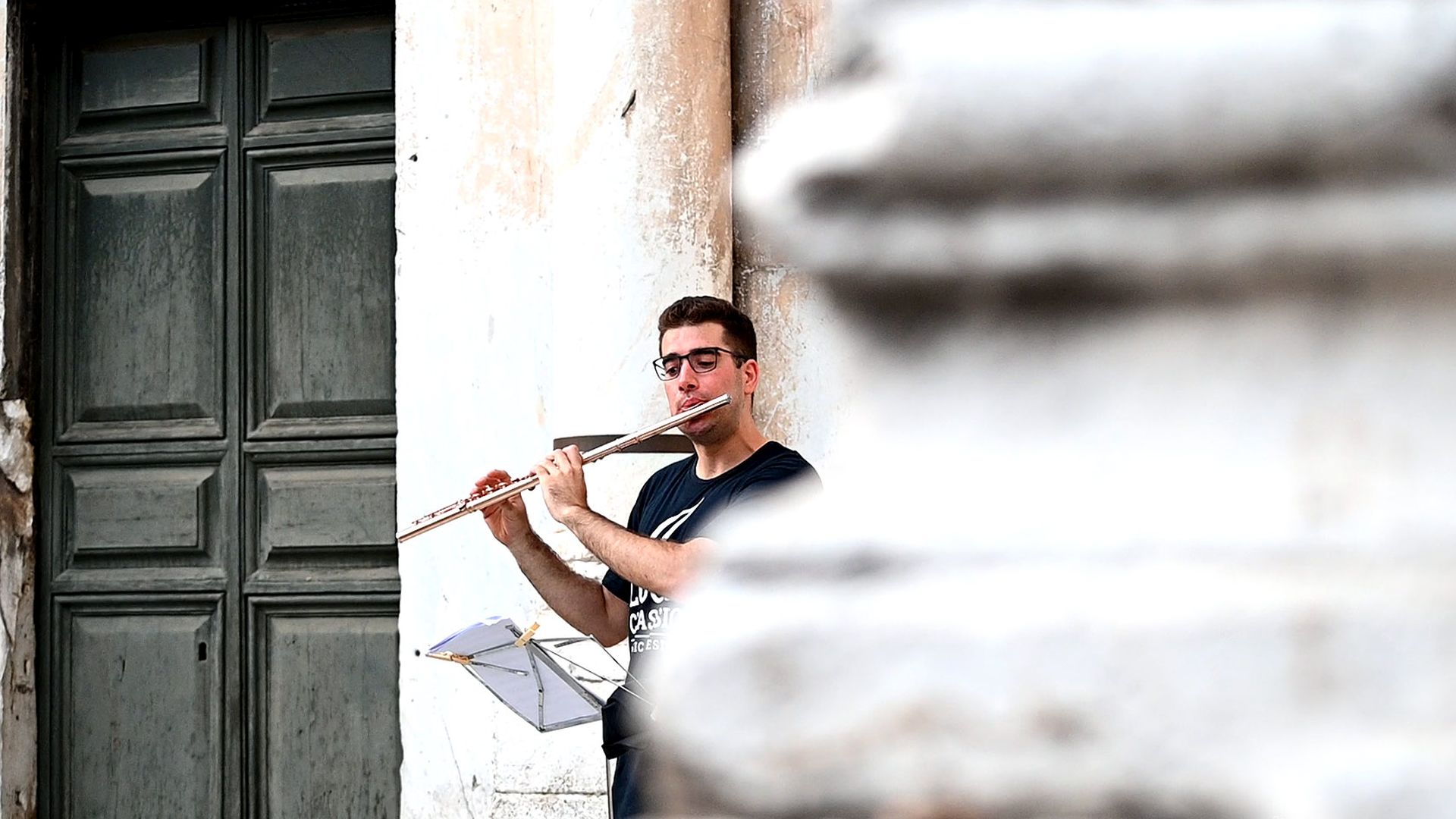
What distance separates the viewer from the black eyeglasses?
289cm

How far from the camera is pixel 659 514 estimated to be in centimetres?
283

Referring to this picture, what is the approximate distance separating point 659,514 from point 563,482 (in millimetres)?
248

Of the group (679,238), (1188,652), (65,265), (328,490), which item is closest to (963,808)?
(1188,652)

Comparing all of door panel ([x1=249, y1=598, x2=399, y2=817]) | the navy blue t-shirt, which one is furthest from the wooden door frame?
the navy blue t-shirt

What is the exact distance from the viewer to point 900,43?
0.66m

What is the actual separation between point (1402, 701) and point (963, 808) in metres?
0.17

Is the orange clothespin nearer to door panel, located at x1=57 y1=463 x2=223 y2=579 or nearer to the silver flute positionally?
the silver flute

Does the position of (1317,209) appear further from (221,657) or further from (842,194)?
(221,657)

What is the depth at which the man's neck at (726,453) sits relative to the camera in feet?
9.16

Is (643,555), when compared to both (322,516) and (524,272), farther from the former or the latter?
(322,516)

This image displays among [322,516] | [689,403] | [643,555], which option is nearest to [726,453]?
[689,403]

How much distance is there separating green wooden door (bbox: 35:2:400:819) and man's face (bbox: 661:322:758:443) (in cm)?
121

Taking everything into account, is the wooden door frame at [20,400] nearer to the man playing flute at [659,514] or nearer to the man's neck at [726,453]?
the man playing flute at [659,514]

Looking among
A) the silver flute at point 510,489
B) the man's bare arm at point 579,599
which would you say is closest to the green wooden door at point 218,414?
the silver flute at point 510,489
